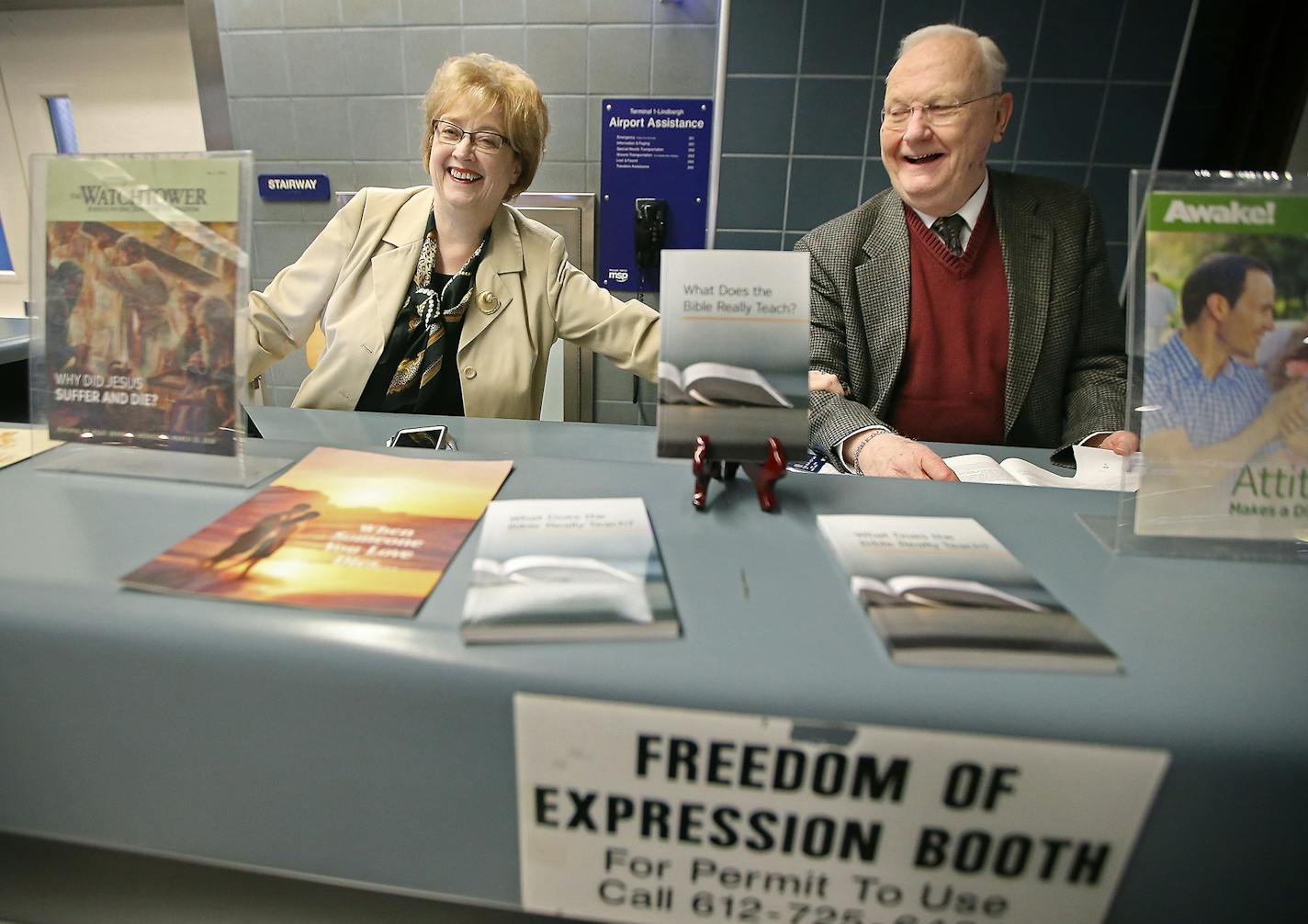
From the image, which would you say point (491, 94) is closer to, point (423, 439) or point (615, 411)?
point (423, 439)

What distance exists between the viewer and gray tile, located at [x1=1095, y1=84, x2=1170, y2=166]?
2402 mm

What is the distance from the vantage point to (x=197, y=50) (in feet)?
9.72

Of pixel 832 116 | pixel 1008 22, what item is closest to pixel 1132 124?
pixel 1008 22

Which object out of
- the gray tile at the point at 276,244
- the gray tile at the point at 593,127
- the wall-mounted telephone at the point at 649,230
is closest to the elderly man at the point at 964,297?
the wall-mounted telephone at the point at 649,230

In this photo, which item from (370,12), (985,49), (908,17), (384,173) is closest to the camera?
(985,49)

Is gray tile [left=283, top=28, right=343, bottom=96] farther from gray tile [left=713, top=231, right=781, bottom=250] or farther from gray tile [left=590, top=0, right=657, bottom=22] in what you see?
gray tile [left=713, top=231, right=781, bottom=250]

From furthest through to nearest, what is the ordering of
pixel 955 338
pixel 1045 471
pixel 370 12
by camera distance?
1. pixel 370 12
2. pixel 955 338
3. pixel 1045 471

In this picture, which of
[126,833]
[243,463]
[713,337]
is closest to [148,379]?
[243,463]

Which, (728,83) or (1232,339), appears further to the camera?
(728,83)

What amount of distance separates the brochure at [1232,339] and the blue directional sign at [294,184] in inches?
132

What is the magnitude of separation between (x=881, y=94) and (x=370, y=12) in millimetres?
2161

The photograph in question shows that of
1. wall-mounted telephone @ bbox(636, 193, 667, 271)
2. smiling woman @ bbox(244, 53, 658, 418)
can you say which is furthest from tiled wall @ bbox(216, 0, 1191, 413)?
smiling woman @ bbox(244, 53, 658, 418)

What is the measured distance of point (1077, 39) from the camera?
235 centimetres

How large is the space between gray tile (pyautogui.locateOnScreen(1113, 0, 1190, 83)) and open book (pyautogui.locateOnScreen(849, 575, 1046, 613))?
281 centimetres
